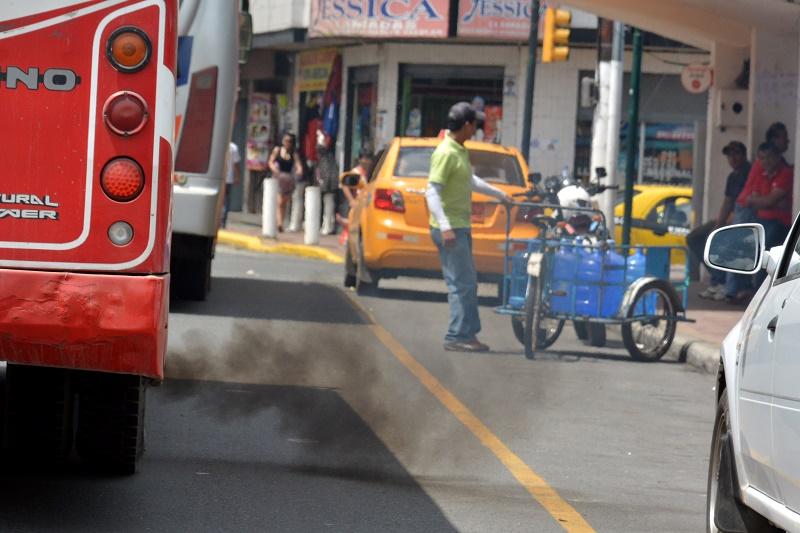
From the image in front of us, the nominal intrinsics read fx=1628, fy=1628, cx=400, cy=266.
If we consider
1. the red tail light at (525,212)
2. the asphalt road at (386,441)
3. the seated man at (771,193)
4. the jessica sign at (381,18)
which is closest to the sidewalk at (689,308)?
the asphalt road at (386,441)

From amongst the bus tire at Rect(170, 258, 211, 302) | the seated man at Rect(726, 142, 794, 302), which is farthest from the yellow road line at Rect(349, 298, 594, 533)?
the seated man at Rect(726, 142, 794, 302)

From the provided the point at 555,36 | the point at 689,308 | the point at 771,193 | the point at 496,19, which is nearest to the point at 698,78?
the point at 555,36

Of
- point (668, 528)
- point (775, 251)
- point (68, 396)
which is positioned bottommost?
point (668, 528)

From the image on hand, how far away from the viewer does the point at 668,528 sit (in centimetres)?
661

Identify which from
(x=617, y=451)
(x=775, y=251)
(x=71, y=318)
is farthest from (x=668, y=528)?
(x=71, y=318)

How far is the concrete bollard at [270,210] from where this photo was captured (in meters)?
28.7

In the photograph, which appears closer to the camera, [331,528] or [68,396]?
[331,528]

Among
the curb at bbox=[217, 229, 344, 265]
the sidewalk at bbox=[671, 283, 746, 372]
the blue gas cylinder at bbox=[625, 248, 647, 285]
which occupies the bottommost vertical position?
the sidewalk at bbox=[671, 283, 746, 372]

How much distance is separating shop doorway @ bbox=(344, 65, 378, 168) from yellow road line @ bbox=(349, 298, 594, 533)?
2049cm

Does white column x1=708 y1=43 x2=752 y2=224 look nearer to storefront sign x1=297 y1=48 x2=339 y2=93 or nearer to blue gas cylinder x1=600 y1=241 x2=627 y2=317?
blue gas cylinder x1=600 y1=241 x2=627 y2=317

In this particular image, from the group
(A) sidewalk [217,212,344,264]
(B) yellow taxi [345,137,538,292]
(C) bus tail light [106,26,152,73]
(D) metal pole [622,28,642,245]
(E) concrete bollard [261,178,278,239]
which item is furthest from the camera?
(E) concrete bollard [261,178,278,239]

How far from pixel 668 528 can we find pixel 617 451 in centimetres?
199

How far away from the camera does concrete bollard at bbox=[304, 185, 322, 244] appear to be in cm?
2688

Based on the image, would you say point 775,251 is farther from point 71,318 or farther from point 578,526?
point 71,318
